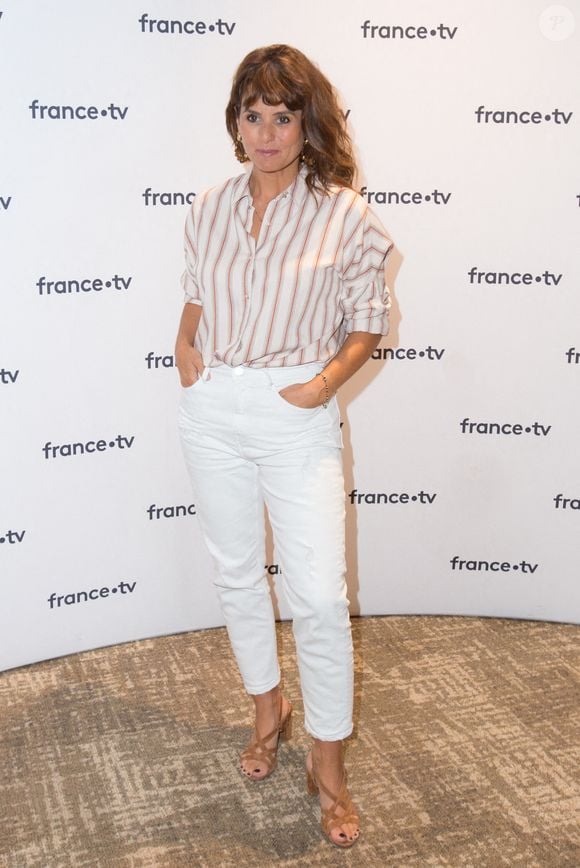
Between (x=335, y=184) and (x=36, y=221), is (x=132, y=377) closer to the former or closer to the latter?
(x=36, y=221)

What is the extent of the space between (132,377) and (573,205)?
5.07 ft

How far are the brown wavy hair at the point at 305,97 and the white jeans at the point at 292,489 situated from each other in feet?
1.56

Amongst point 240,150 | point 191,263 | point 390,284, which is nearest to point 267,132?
point 240,150

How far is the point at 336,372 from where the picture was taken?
2.43 meters

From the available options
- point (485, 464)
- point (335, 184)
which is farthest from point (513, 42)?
point (485, 464)

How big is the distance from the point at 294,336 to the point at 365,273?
223mm

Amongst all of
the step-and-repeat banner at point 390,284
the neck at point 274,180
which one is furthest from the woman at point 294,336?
the step-and-repeat banner at point 390,284

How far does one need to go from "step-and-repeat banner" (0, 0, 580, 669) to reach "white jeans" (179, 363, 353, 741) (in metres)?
0.83

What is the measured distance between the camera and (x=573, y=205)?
10.9ft

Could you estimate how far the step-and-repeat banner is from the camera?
121 inches

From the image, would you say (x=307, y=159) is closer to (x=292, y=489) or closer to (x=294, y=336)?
(x=294, y=336)

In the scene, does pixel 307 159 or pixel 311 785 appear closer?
pixel 307 159

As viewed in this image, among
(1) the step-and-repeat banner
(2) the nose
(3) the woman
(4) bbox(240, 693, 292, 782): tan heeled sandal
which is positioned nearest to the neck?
(3) the woman

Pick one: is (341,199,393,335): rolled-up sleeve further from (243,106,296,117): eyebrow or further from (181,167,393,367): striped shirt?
(243,106,296,117): eyebrow
